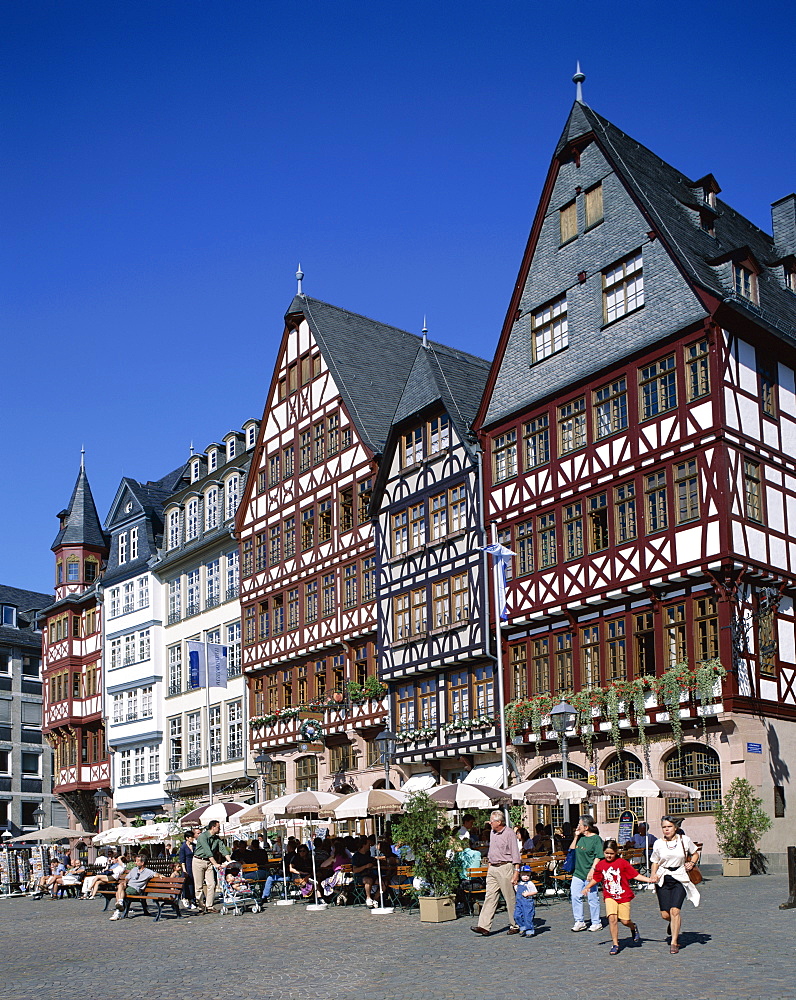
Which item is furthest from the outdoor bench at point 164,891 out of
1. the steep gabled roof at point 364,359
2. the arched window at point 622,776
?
the steep gabled roof at point 364,359

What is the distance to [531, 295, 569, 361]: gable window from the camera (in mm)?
37188

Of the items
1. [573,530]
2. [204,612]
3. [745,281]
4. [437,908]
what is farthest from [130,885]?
[204,612]

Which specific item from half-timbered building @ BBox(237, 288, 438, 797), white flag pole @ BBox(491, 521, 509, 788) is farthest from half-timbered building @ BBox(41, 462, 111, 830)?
white flag pole @ BBox(491, 521, 509, 788)

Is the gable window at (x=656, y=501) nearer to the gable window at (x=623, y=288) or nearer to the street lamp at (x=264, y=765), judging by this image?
the gable window at (x=623, y=288)

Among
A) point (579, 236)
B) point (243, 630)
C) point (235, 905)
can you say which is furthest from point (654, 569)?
point (243, 630)

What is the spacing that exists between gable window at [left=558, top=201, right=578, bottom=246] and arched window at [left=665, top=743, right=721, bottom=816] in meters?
14.8

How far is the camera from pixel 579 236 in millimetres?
37312

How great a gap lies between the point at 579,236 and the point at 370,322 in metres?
14.8

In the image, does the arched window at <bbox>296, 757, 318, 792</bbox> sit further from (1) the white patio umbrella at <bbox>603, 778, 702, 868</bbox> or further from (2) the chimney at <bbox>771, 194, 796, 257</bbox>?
(2) the chimney at <bbox>771, 194, 796, 257</bbox>

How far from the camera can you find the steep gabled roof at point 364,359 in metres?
45.4

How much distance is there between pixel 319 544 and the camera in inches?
1822

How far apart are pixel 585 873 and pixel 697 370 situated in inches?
646

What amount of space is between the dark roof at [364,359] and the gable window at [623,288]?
35.5 ft

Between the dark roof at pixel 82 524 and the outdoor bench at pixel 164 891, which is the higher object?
the dark roof at pixel 82 524
